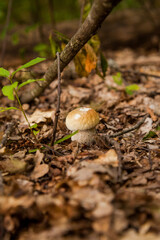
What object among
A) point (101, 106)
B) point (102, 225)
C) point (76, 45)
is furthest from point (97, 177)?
point (101, 106)

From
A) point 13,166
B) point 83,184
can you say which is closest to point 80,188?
point 83,184

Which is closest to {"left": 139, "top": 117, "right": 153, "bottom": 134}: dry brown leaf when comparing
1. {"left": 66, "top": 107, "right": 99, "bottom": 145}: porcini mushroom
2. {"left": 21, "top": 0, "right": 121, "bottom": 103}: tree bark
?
{"left": 66, "top": 107, "right": 99, "bottom": 145}: porcini mushroom

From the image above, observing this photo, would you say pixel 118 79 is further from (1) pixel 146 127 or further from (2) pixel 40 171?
(2) pixel 40 171

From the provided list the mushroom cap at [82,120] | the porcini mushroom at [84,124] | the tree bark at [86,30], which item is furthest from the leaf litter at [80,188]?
the tree bark at [86,30]

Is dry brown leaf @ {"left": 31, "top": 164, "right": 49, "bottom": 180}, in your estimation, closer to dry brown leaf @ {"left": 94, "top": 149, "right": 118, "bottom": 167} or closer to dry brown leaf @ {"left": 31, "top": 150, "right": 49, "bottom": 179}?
dry brown leaf @ {"left": 31, "top": 150, "right": 49, "bottom": 179}

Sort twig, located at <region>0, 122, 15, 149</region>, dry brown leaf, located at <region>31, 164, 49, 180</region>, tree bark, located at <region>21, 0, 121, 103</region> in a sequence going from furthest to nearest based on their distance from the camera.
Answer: twig, located at <region>0, 122, 15, 149</region>
dry brown leaf, located at <region>31, 164, 49, 180</region>
tree bark, located at <region>21, 0, 121, 103</region>

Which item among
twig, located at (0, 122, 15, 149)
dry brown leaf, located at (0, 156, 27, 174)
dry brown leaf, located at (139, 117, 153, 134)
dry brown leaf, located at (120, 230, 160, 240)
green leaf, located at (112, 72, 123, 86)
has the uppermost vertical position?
green leaf, located at (112, 72, 123, 86)

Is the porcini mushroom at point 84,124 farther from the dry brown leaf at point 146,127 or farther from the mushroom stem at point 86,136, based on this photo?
the dry brown leaf at point 146,127
